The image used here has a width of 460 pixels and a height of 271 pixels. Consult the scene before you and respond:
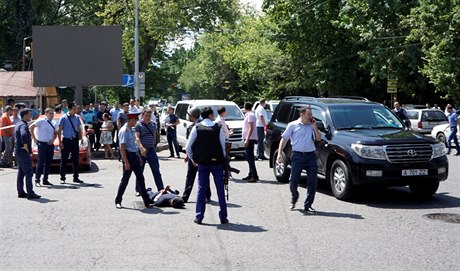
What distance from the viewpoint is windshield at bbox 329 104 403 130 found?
12336 millimetres

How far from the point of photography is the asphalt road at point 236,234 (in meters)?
7.10

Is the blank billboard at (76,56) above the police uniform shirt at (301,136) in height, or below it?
above

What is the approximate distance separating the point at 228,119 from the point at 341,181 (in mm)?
10124

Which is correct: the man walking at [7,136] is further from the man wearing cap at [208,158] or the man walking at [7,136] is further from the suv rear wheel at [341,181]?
the man wearing cap at [208,158]

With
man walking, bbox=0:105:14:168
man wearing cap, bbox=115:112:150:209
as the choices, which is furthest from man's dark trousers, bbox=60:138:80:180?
man walking, bbox=0:105:14:168

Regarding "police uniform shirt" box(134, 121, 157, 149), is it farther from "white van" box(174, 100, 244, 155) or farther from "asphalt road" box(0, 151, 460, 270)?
"white van" box(174, 100, 244, 155)

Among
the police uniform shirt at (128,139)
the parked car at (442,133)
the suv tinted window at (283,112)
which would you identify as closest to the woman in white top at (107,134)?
the suv tinted window at (283,112)

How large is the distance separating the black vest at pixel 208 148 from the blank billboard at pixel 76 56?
14.7 m

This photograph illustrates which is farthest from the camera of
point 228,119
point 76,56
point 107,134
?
point 76,56

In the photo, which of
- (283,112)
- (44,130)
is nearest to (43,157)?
(44,130)

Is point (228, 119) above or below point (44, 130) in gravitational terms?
below

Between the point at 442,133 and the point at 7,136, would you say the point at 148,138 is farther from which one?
the point at 442,133

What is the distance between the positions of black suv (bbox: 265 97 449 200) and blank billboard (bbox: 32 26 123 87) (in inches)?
474

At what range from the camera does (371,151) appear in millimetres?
11000
